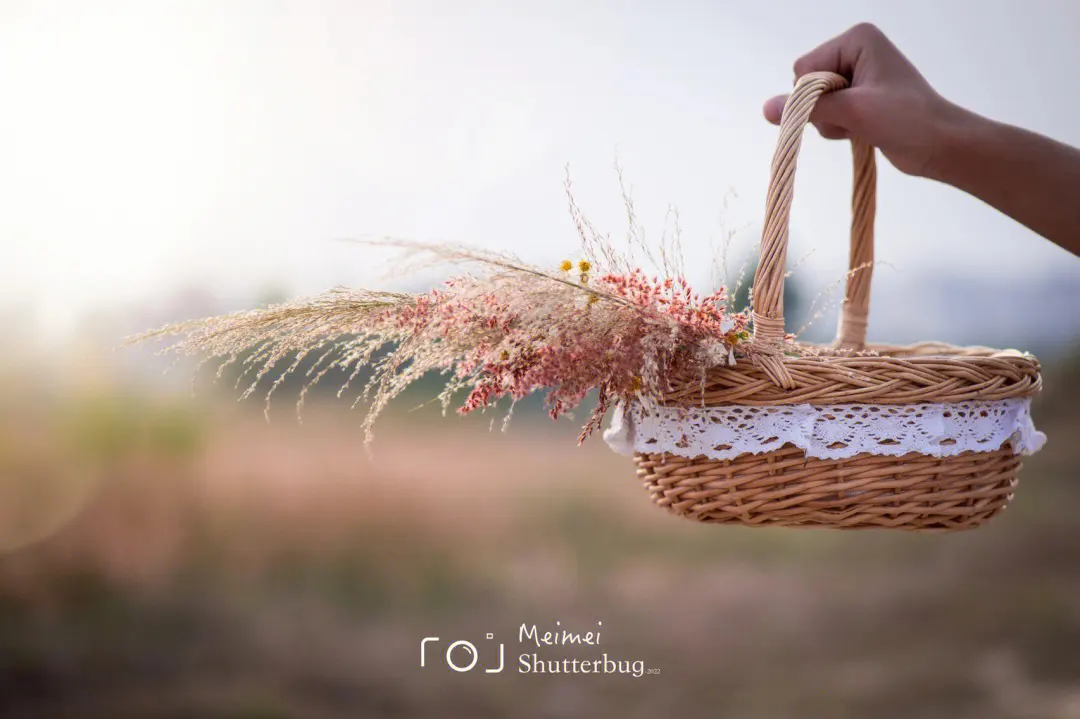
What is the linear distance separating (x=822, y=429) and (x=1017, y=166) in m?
0.47

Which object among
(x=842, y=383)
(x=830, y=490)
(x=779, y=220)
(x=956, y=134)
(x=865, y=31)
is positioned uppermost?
(x=865, y=31)

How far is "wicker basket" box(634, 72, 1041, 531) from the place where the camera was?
82 centimetres

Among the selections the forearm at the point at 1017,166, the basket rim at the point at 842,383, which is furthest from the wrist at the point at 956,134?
the basket rim at the point at 842,383

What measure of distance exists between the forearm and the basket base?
0.35 metres

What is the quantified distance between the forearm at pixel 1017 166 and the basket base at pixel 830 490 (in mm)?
349

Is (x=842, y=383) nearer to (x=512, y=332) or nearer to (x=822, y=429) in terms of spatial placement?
(x=822, y=429)

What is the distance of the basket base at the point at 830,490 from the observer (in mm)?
838

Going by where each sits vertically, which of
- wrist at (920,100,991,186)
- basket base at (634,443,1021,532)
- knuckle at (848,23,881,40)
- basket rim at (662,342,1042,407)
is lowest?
basket base at (634,443,1021,532)

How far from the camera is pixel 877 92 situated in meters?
0.96

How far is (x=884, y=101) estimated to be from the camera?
0.96 metres

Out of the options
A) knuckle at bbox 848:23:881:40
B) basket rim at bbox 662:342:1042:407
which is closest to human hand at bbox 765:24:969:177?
knuckle at bbox 848:23:881:40

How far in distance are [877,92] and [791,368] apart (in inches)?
15.1


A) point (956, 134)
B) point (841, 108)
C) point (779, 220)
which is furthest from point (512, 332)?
point (956, 134)

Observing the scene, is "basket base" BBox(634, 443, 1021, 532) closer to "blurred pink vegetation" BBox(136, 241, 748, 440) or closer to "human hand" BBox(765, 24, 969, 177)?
"blurred pink vegetation" BBox(136, 241, 748, 440)
